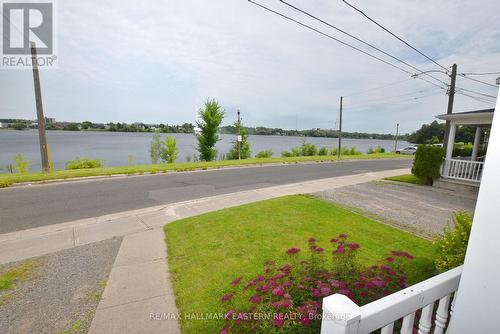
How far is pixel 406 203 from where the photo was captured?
8195 mm

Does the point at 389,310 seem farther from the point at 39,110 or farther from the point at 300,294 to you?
the point at 39,110

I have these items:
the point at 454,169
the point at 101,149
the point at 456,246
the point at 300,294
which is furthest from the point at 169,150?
the point at 101,149

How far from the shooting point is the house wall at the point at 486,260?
1.16 meters

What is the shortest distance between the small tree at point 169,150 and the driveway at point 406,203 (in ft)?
58.7

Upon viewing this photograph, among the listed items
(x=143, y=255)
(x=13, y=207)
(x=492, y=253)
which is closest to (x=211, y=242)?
(x=143, y=255)

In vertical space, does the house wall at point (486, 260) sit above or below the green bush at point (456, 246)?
above

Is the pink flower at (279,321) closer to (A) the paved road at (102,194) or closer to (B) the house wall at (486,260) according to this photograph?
(B) the house wall at (486,260)

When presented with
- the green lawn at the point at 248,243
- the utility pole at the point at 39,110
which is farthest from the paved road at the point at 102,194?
the green lawn at the point at 248,243

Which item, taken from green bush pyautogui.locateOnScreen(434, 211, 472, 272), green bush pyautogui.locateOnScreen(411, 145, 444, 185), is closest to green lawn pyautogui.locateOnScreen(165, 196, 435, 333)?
green bush pyautogui.locateOnScreen(434, 211, 472, 272)

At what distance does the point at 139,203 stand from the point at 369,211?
282 inches

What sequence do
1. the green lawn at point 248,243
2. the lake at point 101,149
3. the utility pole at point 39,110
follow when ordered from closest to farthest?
the green lawn at point 248,243, the utility pole at point 39,110, the lake at point 101,149

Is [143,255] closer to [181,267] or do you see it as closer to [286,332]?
[181,267]

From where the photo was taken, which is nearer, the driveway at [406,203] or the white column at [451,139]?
the driveway at [406,203]

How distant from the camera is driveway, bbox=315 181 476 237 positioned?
6.28 m
